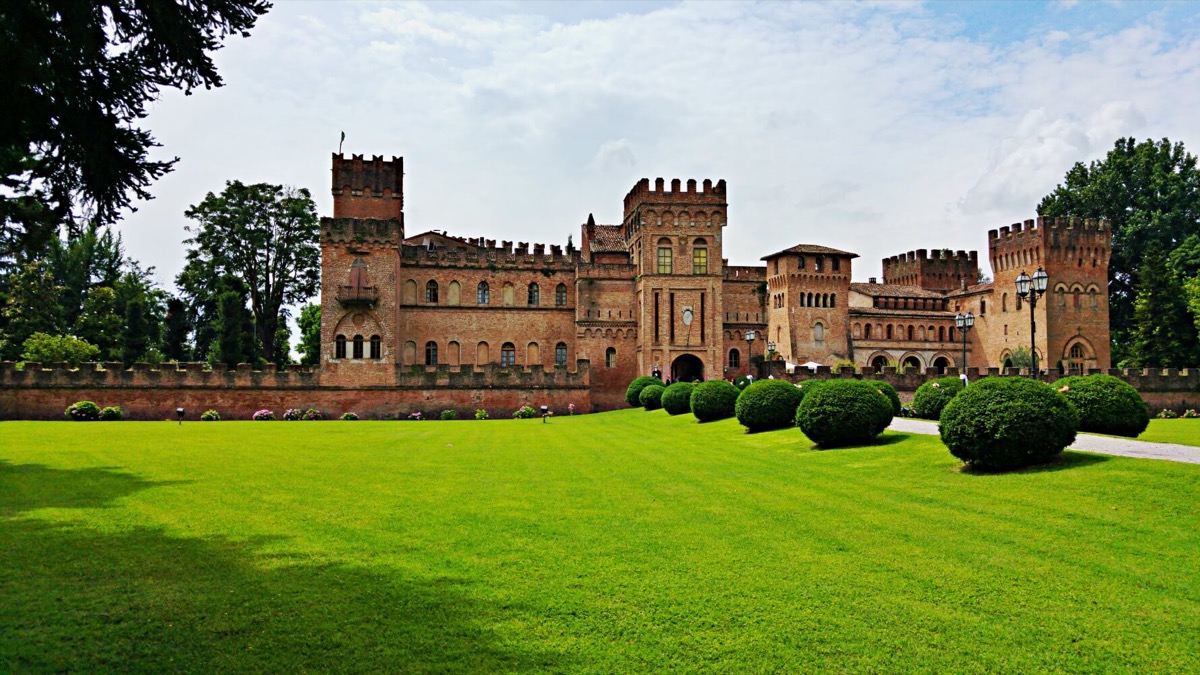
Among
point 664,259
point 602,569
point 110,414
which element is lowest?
point 602,569

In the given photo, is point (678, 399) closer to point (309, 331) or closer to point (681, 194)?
point (681, 194)

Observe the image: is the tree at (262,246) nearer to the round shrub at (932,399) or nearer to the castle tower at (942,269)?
the round shrub at (932,399)

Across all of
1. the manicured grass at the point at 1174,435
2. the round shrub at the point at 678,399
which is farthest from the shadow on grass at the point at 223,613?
the round shrub at the point at 678,399

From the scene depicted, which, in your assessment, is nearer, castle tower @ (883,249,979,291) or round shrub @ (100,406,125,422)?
round shrub @ (100,406,125,422)

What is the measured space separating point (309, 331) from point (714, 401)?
47448 millimetres

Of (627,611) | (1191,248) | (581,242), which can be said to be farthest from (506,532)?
(1191,248)

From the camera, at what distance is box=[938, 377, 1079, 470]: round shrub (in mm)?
14000

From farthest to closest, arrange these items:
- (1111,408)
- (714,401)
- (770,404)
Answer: (714,401) → (770,404) → (1111,408)

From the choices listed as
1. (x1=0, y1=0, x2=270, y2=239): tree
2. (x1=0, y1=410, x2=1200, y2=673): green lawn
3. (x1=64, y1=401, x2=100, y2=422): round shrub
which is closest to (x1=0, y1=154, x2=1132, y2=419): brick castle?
(x1=64, y1=401, x2=100, y2=422): round shrub

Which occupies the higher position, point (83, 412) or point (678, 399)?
point (678, 399)

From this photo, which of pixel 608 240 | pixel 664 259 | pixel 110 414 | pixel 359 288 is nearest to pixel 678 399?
pixel 664 259

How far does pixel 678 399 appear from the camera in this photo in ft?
119

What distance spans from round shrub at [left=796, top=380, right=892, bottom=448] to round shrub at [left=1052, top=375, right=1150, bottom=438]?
4.14 meters

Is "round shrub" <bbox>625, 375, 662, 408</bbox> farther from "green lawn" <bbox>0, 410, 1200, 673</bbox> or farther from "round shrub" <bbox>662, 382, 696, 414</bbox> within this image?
"green lawn" <bbox>0, 410, 1200, 673</bbox>
